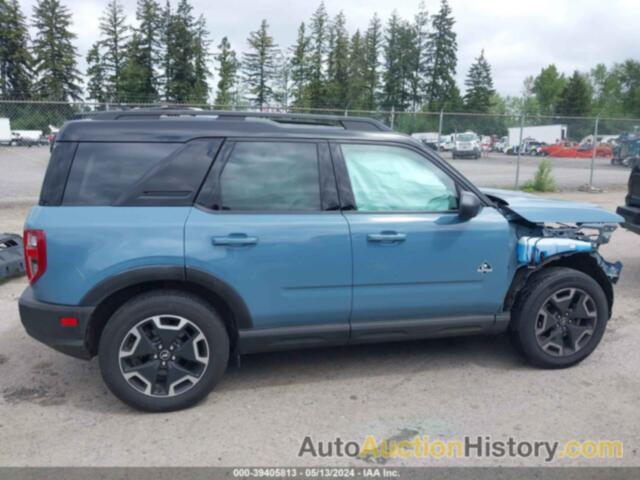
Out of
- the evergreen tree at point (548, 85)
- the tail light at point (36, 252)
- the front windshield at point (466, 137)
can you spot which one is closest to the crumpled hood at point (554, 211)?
the tail light at point (36, 252)

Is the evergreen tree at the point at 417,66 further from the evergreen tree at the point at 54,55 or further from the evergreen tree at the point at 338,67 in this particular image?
the evergreen tree at the point at 54,55

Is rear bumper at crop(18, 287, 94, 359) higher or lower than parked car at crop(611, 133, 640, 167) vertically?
lower

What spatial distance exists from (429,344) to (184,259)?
2.35 metres

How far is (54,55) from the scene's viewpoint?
6006 cm

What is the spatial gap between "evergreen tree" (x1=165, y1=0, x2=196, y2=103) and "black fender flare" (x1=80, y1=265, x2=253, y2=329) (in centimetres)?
6059

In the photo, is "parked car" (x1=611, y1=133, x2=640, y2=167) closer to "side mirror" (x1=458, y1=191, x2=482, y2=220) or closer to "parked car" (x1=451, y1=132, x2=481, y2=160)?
"parked car" (x1=451, y1=132, x2=481, y2=160)

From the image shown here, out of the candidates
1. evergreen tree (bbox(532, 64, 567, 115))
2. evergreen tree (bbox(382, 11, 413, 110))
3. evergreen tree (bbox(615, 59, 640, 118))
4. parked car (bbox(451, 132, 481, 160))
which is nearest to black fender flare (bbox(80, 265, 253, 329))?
parked car (bbox(451, 132, 481, 160))

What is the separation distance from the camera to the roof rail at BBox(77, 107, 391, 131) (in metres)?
3.63

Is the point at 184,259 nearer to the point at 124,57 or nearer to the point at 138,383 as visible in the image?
the point at 138,383

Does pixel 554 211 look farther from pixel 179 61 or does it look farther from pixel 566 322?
pixel 179 61

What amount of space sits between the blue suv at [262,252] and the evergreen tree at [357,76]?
63287mm

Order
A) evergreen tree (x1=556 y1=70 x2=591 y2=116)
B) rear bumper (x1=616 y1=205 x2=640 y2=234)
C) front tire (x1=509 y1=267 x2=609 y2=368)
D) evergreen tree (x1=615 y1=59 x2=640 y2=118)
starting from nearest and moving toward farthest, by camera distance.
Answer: front tire (x1=509 y1=267 x2=609 y2=368) → rear bumper (x1=616 y1=205 x2=640 y2=234) → evergreen tree (x1=556 y1=70 x2=591 y2=116) → evergreen tree (x1=615 y1=59 x2=640 y2=118)

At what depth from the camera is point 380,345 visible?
4.57 meters

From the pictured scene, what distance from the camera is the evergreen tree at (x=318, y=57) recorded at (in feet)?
205
